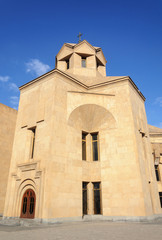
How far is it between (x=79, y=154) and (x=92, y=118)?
11.8ft

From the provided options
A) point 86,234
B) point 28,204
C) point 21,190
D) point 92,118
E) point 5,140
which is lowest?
point 86,234

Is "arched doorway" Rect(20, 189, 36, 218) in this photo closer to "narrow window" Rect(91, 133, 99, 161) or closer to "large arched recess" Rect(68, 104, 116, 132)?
"narrow window" Rect(91, 133, 99, 161)

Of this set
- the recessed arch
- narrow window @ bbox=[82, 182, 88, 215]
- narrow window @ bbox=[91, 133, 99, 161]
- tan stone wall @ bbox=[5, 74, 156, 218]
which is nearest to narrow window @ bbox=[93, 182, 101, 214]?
tan stone wall @ bbox=[5, 74, 156, 218]

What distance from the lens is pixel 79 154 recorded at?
51.4 ft

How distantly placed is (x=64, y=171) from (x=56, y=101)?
543 cm

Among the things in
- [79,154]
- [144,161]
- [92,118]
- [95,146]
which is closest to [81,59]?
[92,118]

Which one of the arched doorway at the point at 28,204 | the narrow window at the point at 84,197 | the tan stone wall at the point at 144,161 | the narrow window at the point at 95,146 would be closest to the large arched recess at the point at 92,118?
the narrow window at the point at 95,146

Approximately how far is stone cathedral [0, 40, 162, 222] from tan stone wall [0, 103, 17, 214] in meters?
4.82

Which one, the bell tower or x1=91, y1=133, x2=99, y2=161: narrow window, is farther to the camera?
the bell tower

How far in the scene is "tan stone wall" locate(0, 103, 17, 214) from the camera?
20.0 meters

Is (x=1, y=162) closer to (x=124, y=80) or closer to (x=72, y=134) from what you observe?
(x=72, y=134)

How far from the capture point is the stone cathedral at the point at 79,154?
13.5 m

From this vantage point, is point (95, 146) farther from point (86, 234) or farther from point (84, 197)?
point (86, 234)

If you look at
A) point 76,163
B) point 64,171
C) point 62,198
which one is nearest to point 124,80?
point 76,163
